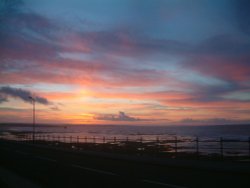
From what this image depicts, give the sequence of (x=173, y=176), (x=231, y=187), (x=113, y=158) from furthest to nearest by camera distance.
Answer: (x=113, y=158) → (x=173, y=176) → (x=231, y=187)

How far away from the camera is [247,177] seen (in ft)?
48.3

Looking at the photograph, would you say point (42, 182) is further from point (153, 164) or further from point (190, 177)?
point (153, 164)

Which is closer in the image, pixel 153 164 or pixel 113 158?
pixel 153 164

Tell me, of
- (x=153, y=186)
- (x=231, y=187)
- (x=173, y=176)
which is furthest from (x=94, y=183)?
(x=231, y=187)

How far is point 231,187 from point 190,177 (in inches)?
115

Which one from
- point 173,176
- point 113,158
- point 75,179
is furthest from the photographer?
point 113,158

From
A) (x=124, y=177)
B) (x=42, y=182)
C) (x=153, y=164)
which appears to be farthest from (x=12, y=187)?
(x=153, y=164)

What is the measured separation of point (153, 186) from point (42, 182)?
435cm

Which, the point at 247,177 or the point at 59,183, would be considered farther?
the point at 247,177

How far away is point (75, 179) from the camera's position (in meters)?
14.5

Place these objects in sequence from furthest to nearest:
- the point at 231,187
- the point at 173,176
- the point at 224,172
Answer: the point at 224,172 → the point at 173,176 → the point at 231,187

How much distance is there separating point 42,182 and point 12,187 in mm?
1562

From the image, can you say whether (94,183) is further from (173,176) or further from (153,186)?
(173,176)

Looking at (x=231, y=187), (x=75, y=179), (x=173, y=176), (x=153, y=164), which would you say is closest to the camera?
A: (x=231, y=187)
